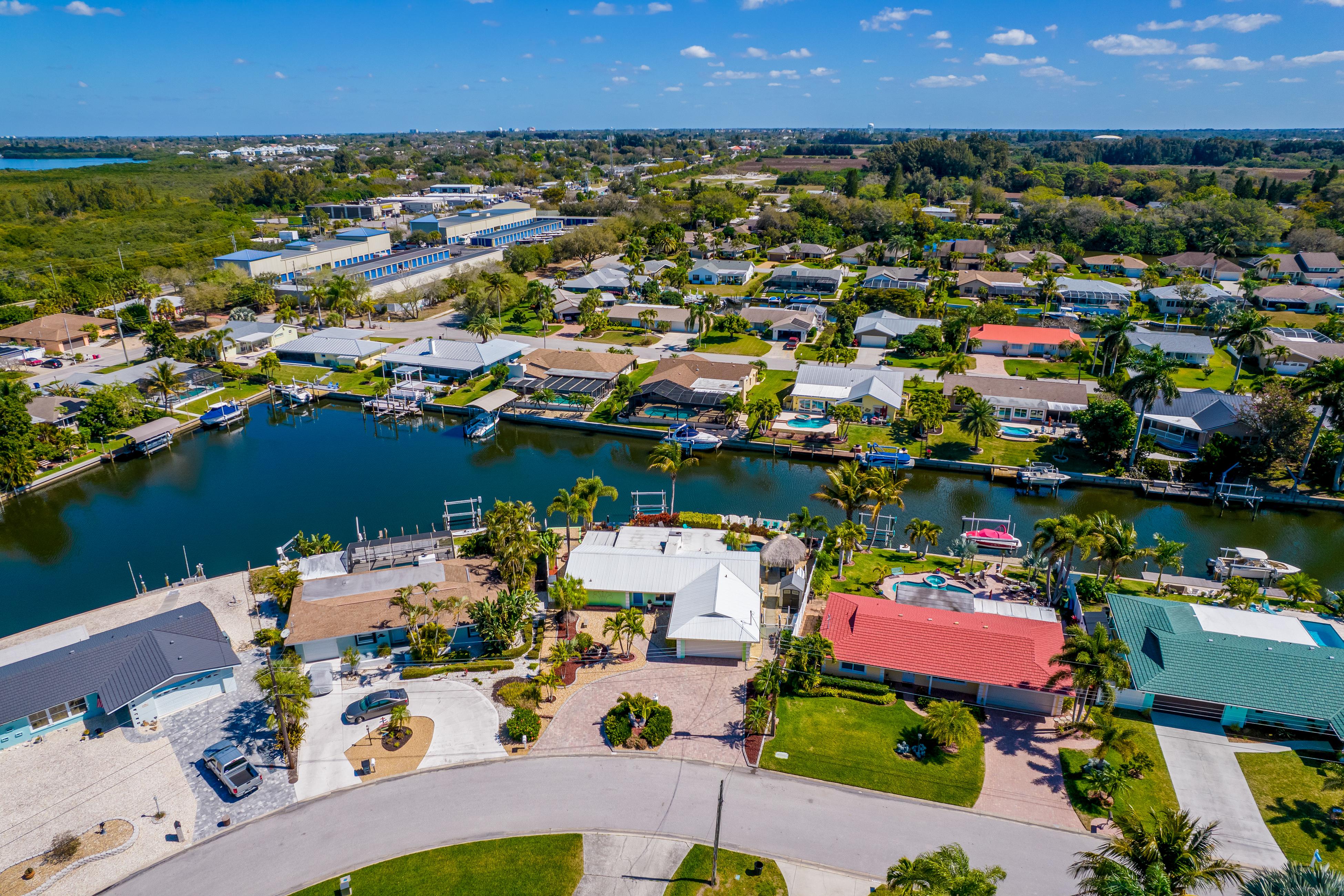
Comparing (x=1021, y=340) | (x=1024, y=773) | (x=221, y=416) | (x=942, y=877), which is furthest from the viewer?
(x=1021, y=340)

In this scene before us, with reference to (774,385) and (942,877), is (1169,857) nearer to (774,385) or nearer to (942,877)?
(942,877)

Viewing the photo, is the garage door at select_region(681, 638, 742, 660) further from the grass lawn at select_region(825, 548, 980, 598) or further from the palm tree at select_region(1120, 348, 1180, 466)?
the palm tree at select_region(1120, 348, 1180, 466)

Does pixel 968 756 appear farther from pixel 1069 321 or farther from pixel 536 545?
pixel 1069 321

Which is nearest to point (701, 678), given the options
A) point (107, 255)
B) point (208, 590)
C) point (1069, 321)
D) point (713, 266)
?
point (208, 590)

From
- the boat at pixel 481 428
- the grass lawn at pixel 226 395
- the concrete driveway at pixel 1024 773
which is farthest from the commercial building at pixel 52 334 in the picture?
the concrete driveway at pixel 1024 773

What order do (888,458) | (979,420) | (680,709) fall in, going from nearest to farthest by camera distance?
(680,709) < (979,420) < (888,458)

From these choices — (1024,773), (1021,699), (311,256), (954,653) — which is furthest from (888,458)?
(311,256)

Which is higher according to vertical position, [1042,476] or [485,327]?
[485,327]
